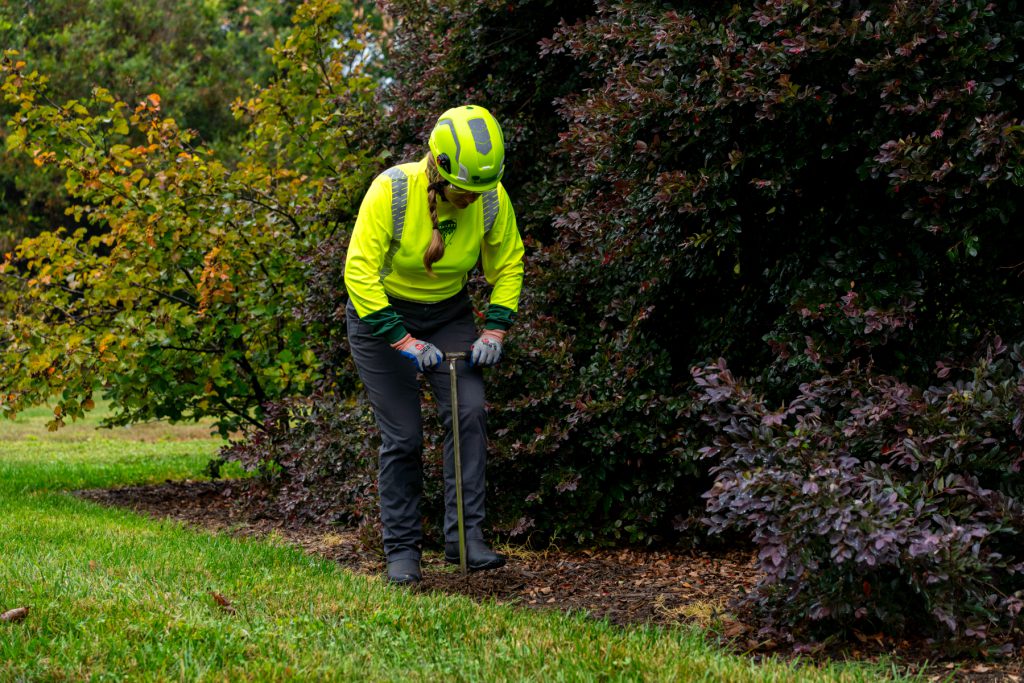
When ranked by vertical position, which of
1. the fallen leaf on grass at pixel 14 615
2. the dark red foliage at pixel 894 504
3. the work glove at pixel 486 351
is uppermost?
the work glove at pixel 486 351

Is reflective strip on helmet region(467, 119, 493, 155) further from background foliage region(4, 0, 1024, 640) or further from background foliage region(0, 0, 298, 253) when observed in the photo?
background foliage region(0, 0, 298, 253)

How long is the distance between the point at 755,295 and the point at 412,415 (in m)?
1.78

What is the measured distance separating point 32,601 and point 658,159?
315 centimetres

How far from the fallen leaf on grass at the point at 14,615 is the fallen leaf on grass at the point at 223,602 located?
665mm

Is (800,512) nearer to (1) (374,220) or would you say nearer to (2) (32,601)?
(1) (374,220)

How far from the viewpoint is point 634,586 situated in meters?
4.82

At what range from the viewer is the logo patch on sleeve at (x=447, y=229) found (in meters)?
4.79

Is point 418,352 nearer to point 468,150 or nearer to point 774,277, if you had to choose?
point 468,150

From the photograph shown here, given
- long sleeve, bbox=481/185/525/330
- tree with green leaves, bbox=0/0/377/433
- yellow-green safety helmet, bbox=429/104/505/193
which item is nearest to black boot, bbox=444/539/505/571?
long sleeve, bbox=481/185/525/330

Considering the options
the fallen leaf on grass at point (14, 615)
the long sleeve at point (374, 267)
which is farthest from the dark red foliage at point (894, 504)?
the fallen leaf on grass at point (14, 615)

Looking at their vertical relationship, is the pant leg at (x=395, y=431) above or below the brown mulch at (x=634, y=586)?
above

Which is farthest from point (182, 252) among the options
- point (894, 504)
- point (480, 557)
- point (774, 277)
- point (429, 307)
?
point (894, 504)

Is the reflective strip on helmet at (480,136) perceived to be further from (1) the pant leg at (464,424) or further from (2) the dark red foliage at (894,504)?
(2) the dark red foliage at (894,504)

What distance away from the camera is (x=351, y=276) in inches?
185
